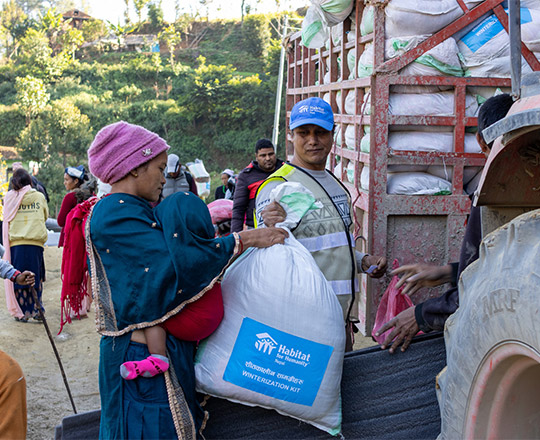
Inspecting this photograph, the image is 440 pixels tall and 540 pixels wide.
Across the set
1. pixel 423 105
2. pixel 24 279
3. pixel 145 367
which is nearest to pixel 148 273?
pixel 145 367

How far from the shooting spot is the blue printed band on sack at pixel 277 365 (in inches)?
74.9

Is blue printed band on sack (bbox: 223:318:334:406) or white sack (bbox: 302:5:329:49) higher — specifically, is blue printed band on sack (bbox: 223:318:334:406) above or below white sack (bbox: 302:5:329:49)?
below

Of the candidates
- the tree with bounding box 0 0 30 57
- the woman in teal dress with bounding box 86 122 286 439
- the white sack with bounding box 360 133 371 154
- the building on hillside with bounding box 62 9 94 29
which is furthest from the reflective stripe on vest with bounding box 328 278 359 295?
the building on hillside with bounding box 62 9 94 29

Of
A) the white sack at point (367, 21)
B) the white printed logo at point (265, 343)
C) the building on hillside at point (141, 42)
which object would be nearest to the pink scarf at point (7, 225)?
the white sack at point (367, 21)

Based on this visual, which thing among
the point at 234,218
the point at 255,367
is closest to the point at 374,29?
the point at 234,218

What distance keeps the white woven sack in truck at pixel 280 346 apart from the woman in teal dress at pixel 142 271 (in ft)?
0.42

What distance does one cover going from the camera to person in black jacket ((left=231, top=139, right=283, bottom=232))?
16.5 feet

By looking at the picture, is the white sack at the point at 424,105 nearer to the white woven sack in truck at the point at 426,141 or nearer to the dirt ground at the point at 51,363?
the white woven sack in truck at the point at 426,141

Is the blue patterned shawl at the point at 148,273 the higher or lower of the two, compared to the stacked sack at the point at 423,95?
lower

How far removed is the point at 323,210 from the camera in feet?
8.26

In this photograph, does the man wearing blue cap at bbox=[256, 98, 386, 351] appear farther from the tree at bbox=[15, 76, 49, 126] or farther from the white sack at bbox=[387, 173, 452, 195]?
the tree at bbox=[15, 76, 49, 126]

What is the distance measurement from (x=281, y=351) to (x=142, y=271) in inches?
21.1

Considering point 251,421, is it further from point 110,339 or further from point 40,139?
point 40,139

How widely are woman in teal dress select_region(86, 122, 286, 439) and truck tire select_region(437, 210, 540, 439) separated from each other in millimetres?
792
